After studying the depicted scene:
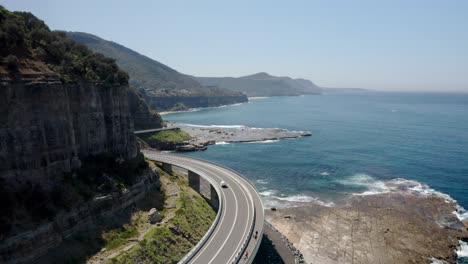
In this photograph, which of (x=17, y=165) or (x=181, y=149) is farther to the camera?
(x=181, y=149)

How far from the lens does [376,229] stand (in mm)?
71250

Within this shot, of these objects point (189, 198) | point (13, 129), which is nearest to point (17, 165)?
point (13, 129)

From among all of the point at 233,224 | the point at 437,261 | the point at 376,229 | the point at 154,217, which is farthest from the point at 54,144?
the point at 437,261

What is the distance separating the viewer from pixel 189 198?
228ft

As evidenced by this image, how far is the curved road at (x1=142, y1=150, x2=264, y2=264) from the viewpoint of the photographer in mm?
47219

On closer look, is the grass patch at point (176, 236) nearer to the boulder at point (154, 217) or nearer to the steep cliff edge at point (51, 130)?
the boulder at point (154, 217)

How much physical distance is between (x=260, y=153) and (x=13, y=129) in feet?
340

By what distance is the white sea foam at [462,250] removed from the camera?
6112cm

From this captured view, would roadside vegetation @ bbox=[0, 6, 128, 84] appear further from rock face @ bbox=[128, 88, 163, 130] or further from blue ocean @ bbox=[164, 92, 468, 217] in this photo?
rock face @ bbox=[128, 88, 163, 130]

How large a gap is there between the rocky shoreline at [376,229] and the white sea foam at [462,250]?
2.87 ft

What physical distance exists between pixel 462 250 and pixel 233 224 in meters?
45.6

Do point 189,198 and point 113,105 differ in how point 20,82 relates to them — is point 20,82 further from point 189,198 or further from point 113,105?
point 189,198

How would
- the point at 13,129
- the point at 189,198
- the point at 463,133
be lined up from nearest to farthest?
the point at 13,129 < the point at 189,198 < the point at 463,133

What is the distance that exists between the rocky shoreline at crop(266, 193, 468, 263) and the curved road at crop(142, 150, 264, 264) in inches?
452
